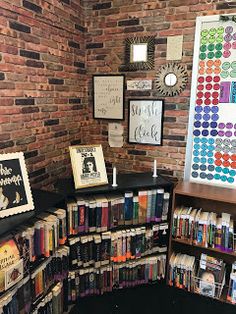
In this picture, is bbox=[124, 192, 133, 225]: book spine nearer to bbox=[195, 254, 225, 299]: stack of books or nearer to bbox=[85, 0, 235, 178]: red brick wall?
bbox=[85, 0, 235, 178]: red brick wall

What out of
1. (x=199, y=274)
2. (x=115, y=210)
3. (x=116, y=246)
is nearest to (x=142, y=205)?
(x=115, y=210)

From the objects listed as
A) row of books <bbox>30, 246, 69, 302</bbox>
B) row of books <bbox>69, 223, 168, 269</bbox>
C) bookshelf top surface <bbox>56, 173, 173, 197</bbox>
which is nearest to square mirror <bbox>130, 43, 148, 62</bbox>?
bookshelf top surface <bbox>56, 173, 173, 197</bbox>

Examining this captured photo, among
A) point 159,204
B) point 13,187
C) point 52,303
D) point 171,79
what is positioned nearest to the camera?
point 13,187

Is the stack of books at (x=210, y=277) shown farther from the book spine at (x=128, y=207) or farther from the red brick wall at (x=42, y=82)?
the red brick wall at (x=42, y=82)

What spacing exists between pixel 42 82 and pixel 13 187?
92 cm

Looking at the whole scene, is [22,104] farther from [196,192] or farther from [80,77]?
[196,192]

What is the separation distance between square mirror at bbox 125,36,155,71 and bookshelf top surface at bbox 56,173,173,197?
0.98m

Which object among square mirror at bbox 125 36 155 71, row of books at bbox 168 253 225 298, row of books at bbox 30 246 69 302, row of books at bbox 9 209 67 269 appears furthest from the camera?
square mirror at bbox 125 36 155 71

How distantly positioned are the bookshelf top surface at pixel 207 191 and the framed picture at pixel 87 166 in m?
0.64

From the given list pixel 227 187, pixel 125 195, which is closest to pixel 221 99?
pixel 227 187

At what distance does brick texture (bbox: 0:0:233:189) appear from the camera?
1900mm

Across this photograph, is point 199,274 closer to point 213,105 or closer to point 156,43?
point 213,105

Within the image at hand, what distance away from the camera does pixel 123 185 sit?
2150 millimetres

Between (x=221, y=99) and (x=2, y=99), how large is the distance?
1.67 m
